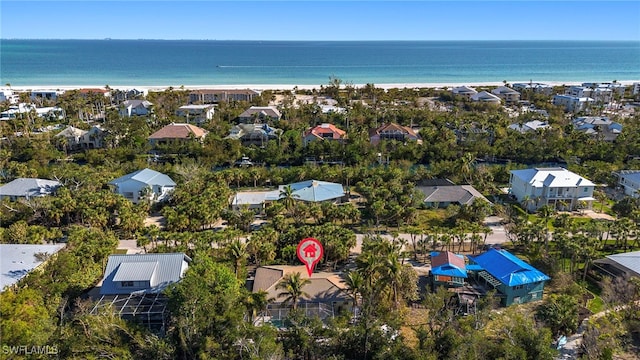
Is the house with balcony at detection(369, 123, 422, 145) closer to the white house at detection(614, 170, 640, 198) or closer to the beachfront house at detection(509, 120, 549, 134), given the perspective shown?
the beachfront house at detection(509, 120, 549, 134)

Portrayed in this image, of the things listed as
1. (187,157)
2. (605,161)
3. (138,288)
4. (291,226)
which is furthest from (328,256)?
(605,161)

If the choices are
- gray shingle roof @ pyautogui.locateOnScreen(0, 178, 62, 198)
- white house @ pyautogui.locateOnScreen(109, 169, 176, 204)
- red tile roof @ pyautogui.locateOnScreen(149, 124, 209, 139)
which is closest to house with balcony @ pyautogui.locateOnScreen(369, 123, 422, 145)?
red tile roof @ pyautogui.locateOnScreen(149, 124, 209, 139)

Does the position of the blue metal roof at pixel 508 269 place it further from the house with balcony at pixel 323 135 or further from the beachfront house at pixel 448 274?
the house with balcony at pixel 323 135

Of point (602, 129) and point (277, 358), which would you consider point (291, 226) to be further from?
point (602, 129)

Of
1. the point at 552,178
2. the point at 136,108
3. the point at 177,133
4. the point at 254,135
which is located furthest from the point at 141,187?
the point at 136,108

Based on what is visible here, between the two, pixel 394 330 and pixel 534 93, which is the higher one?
pixel 534 93

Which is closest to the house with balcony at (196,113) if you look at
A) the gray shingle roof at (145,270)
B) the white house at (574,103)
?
the gray shingle roof at (145,270)

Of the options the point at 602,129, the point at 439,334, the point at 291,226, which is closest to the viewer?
the point at 439,334
